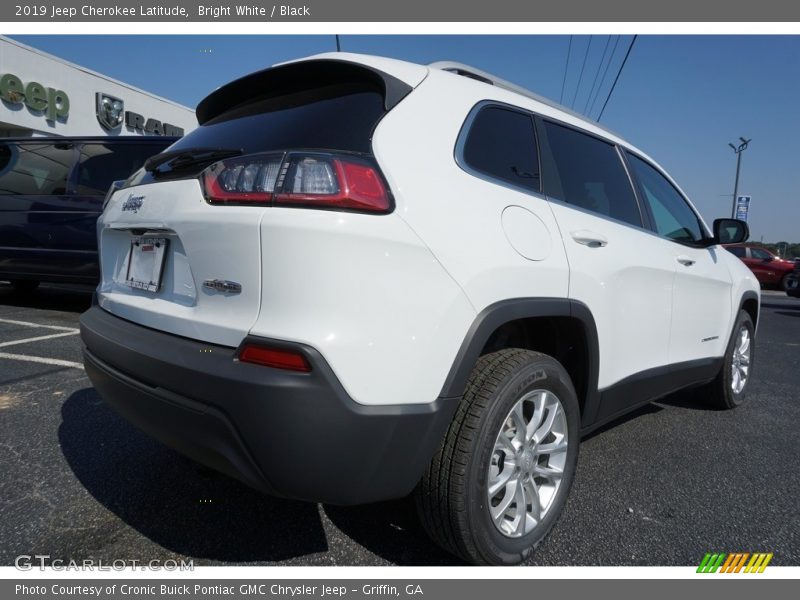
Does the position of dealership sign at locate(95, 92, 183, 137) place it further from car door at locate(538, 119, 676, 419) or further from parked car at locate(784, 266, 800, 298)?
parked car at locate(784, 266, 800, 298)

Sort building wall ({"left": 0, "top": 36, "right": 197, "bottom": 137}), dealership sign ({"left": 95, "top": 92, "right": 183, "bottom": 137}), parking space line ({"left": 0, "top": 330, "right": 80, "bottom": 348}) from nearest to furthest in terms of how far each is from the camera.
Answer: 1. parking space line ({"left": 0, "top": 330, "right": 80, "bottom": 348})
2. building wall ({"left": 0, "top": 36, "right": 197, "bottom": 137})
3. dealership sign ({"left": 95, "top": 92, "right": 183, "bottom": 137})

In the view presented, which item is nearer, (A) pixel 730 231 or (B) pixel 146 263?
(B) pixel 146 263

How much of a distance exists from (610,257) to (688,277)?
3.29 ft

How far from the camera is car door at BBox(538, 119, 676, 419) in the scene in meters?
2.09

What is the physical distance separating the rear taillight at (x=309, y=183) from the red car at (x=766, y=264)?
19355 mm

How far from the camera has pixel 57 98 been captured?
1579 centimetres

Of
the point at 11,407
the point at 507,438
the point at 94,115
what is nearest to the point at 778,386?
the point at 507,438

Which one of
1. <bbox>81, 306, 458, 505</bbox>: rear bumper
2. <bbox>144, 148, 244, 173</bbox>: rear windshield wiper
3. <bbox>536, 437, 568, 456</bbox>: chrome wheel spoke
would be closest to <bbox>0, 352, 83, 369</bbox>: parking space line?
<bbox>144, 148, 244, 173</bbox>: rear windshield wiper

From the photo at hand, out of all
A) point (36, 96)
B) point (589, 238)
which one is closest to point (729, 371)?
point (589, 238)

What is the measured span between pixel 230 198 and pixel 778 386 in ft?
16.5

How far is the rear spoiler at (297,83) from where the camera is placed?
1.71 meters

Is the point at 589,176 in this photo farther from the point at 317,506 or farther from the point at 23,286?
the point at 23,286

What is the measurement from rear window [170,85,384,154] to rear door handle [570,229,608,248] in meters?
0.92

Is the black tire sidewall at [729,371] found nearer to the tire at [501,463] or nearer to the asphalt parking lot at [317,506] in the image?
the asphalt parking lot at [317,506]
